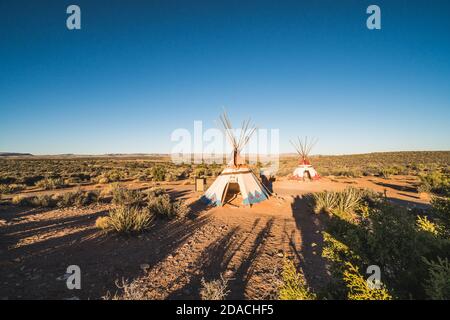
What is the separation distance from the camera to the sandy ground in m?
3.56

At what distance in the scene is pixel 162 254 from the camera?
479cm

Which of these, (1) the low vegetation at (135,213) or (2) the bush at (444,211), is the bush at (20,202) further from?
(2) the bush at (444,211)

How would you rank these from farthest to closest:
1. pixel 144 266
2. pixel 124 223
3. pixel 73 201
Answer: pixel 73 201 → pixel 124 223 → pixel 144 266

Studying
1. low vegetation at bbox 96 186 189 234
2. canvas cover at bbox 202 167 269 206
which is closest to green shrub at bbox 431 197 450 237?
low vegetation at bbox 96 186 189 234

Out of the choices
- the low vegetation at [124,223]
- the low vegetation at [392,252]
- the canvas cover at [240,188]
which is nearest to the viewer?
the low vegetation at [392,252]

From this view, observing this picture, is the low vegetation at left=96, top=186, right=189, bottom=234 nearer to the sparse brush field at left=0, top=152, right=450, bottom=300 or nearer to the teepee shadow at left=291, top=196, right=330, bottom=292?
the sparse brush field at left=0, top=152, right=450, bottom=300

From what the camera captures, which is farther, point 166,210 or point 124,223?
point 166,210

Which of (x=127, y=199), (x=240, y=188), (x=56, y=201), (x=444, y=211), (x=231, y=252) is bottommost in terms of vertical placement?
(x=231, y=252)

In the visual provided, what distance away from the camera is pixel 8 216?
7.64 meters

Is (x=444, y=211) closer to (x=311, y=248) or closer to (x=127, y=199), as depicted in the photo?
(x=311, y=248)

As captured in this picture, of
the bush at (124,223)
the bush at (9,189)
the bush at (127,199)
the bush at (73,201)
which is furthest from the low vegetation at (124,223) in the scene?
the bush at (9,189)

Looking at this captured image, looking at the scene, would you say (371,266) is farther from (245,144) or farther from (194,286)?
(245,144)

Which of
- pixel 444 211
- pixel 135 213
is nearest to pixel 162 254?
pixel 135 213

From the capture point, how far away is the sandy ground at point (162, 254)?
3561 mm
